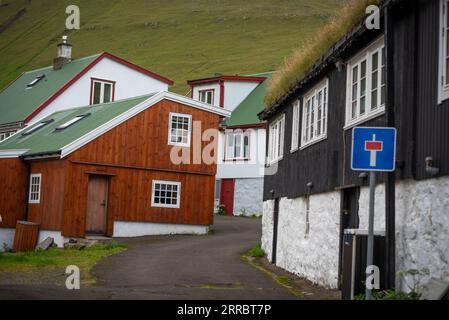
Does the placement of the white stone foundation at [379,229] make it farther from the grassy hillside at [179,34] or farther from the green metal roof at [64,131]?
the grassy hillside at [179,34]

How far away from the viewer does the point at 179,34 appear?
115 metres

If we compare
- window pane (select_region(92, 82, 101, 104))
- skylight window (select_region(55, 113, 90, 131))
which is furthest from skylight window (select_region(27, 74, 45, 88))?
skylight window (select_region(55, 113, 90, 131))

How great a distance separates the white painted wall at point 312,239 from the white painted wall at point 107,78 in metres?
23.2

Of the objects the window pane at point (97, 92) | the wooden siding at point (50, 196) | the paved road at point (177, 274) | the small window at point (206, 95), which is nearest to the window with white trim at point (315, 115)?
the paved road at point (177, 274)

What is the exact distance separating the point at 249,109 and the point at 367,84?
106ft

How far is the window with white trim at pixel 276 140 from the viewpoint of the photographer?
76.0 ft

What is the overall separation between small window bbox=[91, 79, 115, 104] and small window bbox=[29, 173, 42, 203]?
13.3 m

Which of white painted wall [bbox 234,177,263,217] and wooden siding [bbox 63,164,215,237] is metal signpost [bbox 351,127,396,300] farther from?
white painted wall [bbox 234,177,263,217]

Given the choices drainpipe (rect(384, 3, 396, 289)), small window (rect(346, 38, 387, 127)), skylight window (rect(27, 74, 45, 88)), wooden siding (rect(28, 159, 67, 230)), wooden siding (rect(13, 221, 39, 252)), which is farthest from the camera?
skylight window (rect(27, 74, 45, 88))

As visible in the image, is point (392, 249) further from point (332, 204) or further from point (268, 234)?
point (268, 234)

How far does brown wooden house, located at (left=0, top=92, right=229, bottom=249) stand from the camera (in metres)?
28.9

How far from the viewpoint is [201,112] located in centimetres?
3216

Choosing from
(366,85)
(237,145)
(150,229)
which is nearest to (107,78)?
(237,145)

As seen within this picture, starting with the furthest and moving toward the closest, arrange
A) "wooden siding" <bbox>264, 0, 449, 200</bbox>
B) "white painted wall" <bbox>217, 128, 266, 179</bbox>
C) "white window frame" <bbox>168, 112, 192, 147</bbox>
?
"white painted wall" <bbox>217, 128, 266, 179</bbox>
"white window frame" <bbox>168, 112, 192, 147</bbox>
"wooden siding" <bbox>264, 0, 449, 200</bbox>
